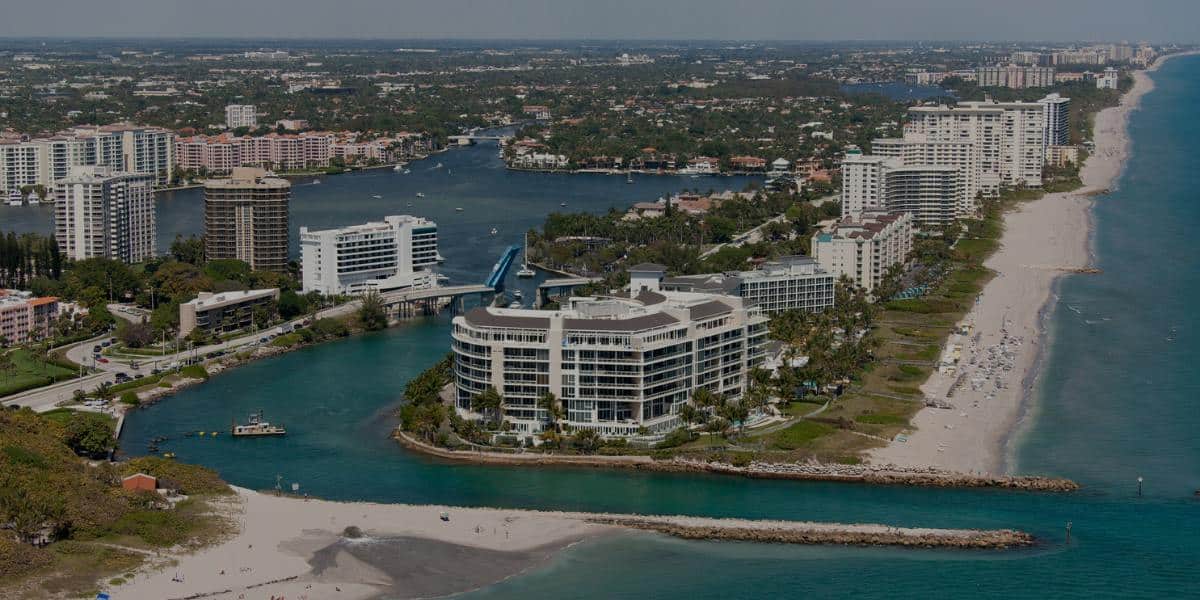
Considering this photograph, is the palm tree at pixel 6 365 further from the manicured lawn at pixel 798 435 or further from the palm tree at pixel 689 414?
the manicured lawn at pixel 798 435

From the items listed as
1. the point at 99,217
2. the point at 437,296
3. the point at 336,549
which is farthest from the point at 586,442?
the point at 99,217

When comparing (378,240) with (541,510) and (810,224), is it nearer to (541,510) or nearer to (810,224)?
(810,224)

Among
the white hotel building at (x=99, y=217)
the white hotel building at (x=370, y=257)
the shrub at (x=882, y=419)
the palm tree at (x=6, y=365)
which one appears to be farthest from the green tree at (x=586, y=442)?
the white hotel building at (x=99, y=217)

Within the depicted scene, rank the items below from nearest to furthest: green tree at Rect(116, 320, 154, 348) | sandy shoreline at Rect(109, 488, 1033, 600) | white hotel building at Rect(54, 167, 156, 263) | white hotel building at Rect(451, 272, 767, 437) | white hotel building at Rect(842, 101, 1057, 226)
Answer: sandy shoreline at Rect(109, 488, 1033, 600)
white hotel building at Rect(451, 272, 767, 437)
green tree at Rect(116, 320, 154, 348)
white hotel building at Rect(54, 167, 156, 263)
white hotel building at Rect(842, 101, 1057, 226)

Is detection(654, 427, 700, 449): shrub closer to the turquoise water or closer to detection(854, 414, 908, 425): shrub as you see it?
the turquoise water

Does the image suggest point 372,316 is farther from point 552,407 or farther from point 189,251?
point 552,407

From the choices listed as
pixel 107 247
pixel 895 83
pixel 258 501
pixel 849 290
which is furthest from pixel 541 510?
pixel 895 83

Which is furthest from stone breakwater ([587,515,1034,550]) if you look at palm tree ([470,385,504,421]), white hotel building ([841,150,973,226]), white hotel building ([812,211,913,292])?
white hotel building ([841,150,973,226])
